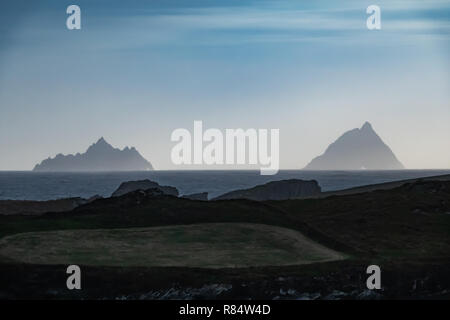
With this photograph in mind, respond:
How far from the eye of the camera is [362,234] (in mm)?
42500

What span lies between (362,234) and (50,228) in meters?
20.9

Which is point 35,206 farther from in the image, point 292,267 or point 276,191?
point 276,191

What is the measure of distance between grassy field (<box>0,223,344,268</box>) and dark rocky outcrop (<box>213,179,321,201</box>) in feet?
236

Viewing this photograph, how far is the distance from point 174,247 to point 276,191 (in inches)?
3245

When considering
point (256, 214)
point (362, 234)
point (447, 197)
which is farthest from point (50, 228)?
point (447, 197)

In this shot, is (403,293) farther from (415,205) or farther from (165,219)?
(415,205)

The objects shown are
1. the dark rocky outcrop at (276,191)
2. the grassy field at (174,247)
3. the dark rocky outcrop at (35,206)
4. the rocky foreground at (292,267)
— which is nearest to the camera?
the rocky foreground at (292,267)

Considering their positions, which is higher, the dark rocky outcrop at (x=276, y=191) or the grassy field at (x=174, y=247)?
the grassy field at (x=174, y=247)

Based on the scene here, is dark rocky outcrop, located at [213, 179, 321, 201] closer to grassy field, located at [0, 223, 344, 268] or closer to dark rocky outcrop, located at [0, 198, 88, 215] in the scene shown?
dark rocky outcrop, located at [0, 198, 88, 215]

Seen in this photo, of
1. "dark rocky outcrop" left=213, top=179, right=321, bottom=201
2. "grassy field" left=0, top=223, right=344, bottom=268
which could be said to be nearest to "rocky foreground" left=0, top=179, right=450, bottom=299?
"grassy field" left=0, top=223, right=344, bottom=268

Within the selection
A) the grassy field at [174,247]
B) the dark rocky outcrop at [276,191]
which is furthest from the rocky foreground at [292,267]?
the dark rocky outcrop at [276,191]

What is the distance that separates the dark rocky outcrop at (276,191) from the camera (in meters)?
114

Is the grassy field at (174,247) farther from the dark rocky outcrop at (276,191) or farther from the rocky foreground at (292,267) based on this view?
the dark rocky outcrop at (276,191)

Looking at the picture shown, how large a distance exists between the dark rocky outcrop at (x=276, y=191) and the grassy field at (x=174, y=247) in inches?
A: 2832
